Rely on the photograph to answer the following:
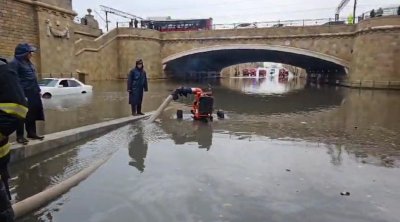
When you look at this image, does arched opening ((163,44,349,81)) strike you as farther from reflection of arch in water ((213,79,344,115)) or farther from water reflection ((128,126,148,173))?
water reflection ((128,126,148,173))

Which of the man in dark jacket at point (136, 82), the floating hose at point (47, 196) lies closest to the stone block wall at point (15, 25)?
the man in dark jacket at point (136, 82)

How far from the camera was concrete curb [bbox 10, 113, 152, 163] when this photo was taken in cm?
616

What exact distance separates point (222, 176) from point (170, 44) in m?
41.9

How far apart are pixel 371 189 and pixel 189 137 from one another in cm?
463

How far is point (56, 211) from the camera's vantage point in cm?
429

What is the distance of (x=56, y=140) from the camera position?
7.21 m

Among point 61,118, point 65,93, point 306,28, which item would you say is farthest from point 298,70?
point 61,118

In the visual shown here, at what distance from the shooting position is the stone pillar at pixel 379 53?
105 ft

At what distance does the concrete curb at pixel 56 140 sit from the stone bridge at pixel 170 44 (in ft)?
48.0

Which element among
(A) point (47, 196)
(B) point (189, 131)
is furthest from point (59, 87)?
(A) point (47, 196)

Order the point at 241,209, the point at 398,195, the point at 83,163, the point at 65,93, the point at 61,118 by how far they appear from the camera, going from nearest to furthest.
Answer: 1. the point at 241,209
2. the point at 398,195
3. the point at 83,163
4. the point at 61,118
5. the point at 65,93

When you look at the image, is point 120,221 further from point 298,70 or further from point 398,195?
point 298,70

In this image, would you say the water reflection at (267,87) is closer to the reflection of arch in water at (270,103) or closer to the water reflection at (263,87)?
the water reflection at (263,87)

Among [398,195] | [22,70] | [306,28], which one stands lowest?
[398,195]
